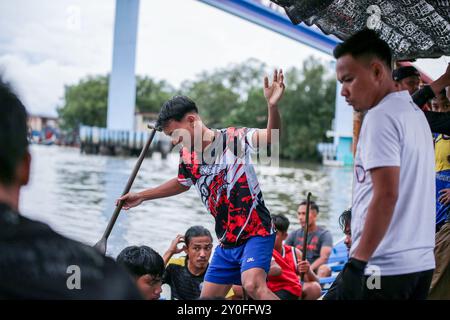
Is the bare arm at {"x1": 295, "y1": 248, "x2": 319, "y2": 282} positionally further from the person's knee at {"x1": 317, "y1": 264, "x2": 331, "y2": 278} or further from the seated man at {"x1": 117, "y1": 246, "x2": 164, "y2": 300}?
the seated man at {"x1": 117, "y1": 246, "x2": 164, "y2": 300}

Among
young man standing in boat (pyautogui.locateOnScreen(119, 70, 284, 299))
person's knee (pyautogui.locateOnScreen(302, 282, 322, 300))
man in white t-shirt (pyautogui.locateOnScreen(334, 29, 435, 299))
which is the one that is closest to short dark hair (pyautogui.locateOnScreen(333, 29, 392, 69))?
man in white t-shirt (pyautogui.locateOnScreen(334, 29, 435, 299))

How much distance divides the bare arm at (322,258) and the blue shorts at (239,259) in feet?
12.5

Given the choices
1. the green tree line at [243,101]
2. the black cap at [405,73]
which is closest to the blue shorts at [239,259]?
the black cap at [405,73]

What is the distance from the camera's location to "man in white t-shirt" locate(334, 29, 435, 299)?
2.11 meters

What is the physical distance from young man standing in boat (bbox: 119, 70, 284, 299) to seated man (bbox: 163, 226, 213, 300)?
34.9 inches

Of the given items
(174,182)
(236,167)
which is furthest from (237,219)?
(174,182)

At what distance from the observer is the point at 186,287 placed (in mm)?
4512

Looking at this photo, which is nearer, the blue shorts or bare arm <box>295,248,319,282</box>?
the blue shorts

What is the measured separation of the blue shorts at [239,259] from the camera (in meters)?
3.30

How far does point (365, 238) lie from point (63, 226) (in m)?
12.0

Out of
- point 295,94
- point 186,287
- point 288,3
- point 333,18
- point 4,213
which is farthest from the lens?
point 295,94

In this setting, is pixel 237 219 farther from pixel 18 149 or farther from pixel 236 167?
pixel 18 149

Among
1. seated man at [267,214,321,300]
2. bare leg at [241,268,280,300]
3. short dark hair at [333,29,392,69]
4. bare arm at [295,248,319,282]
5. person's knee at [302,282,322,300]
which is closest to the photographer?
short dark hair at [333,29,392,69]

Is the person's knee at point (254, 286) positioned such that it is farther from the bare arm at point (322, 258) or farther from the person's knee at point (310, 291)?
the bare arm at point (322, 258)
